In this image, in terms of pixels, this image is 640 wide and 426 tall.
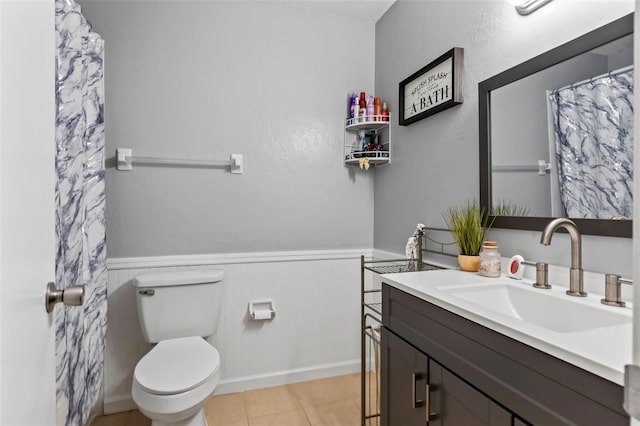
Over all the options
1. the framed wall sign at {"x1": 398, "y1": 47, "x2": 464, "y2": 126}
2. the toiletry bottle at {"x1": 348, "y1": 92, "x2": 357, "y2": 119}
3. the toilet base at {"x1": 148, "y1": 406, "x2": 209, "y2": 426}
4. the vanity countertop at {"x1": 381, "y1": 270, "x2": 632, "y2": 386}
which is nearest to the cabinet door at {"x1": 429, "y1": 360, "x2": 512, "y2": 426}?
the vanity countertop at {"x1": 381, "y1": 270, "x2": 632, "y2": 386}

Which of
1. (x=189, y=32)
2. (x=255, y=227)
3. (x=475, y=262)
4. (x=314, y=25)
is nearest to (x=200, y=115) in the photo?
(x=189, y=32)

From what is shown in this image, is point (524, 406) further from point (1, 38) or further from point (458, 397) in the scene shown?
point (1, 38)

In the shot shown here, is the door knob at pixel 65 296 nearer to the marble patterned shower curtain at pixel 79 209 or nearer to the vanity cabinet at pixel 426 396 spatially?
the marble patterned shower curtain at pixel 79 209

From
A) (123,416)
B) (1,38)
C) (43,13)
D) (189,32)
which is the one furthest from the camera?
(189,32)

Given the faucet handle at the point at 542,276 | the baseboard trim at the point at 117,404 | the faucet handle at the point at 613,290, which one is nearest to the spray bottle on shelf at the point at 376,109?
the faucet handle at the point at 542,276

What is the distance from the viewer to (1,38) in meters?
0.47

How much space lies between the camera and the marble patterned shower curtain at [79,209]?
4.06ft

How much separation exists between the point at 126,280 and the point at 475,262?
6.09 ft

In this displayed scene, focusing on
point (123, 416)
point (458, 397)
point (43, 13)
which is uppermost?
point (43, 13)

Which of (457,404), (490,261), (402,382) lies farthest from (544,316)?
(402,382)

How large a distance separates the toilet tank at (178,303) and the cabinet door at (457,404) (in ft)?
4.24

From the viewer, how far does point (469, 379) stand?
93 cm

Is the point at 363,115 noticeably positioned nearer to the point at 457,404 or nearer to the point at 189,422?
the point at 457,404

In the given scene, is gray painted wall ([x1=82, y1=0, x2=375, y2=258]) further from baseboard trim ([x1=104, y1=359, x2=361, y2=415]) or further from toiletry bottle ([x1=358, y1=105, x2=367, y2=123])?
baseboard trim ([x1=104, y1=359, x2=361, y2=415])
